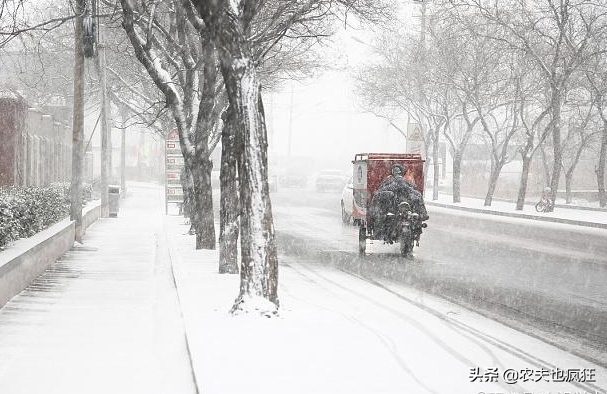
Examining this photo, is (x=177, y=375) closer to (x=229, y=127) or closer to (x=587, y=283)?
(x=229, y=127)

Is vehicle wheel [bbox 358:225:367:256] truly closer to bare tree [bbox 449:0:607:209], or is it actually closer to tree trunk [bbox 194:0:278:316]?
tree trunk [bbox 194:0:278:316]

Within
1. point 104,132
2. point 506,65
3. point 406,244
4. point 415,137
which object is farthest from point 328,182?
point 406,244

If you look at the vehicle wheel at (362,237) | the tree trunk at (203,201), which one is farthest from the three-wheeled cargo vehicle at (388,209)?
the tree trunk at (203,201)

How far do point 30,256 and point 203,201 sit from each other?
4.24 meters

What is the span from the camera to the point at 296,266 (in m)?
16.1

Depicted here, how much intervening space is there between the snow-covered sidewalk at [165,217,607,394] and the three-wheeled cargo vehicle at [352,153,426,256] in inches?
182

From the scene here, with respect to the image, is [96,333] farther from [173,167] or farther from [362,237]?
[173,167]

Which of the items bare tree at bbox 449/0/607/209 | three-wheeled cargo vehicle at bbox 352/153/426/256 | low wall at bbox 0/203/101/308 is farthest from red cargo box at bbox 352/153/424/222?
bare tree at bbox 449/0/607/209

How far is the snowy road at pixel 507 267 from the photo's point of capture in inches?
403

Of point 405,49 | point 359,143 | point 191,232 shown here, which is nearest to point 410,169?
point 191,232

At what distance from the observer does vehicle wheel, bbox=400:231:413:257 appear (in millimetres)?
17156

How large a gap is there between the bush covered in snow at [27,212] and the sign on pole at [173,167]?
29.5ft

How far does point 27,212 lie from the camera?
1521 cm

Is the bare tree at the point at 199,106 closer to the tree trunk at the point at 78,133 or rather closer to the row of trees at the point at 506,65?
the tree trunk at the point at 78,133
